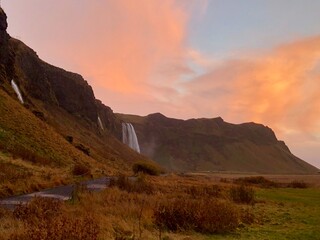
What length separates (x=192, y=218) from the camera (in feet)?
39.4

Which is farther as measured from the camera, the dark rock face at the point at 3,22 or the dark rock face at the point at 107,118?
the dark rock face at the point at 107,118

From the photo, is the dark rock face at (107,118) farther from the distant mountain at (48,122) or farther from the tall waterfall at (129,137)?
the tall waterfall at (129,137)

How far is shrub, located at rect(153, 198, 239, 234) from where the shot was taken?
11.7m

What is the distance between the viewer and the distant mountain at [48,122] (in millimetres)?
37709

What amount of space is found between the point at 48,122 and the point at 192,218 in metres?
68.4

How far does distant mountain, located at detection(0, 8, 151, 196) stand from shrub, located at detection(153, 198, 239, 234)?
30.4ft

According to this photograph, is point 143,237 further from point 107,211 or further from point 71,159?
point 71,159

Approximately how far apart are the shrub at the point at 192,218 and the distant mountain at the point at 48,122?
9.27 metres

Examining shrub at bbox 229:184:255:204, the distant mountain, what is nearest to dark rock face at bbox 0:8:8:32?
the distant mountain

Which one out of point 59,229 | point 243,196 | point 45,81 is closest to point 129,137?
point 45,81

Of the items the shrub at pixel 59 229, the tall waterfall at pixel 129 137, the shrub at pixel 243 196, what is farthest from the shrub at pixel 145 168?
the tall waterfall at pixel 129 137

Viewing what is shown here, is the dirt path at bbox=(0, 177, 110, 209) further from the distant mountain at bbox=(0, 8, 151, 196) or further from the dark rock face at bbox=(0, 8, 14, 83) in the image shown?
the dark rock face at bbox=(0, 8, 14, 83)

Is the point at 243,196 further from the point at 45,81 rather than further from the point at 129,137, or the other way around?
the point at 129,137

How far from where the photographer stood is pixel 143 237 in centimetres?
951
